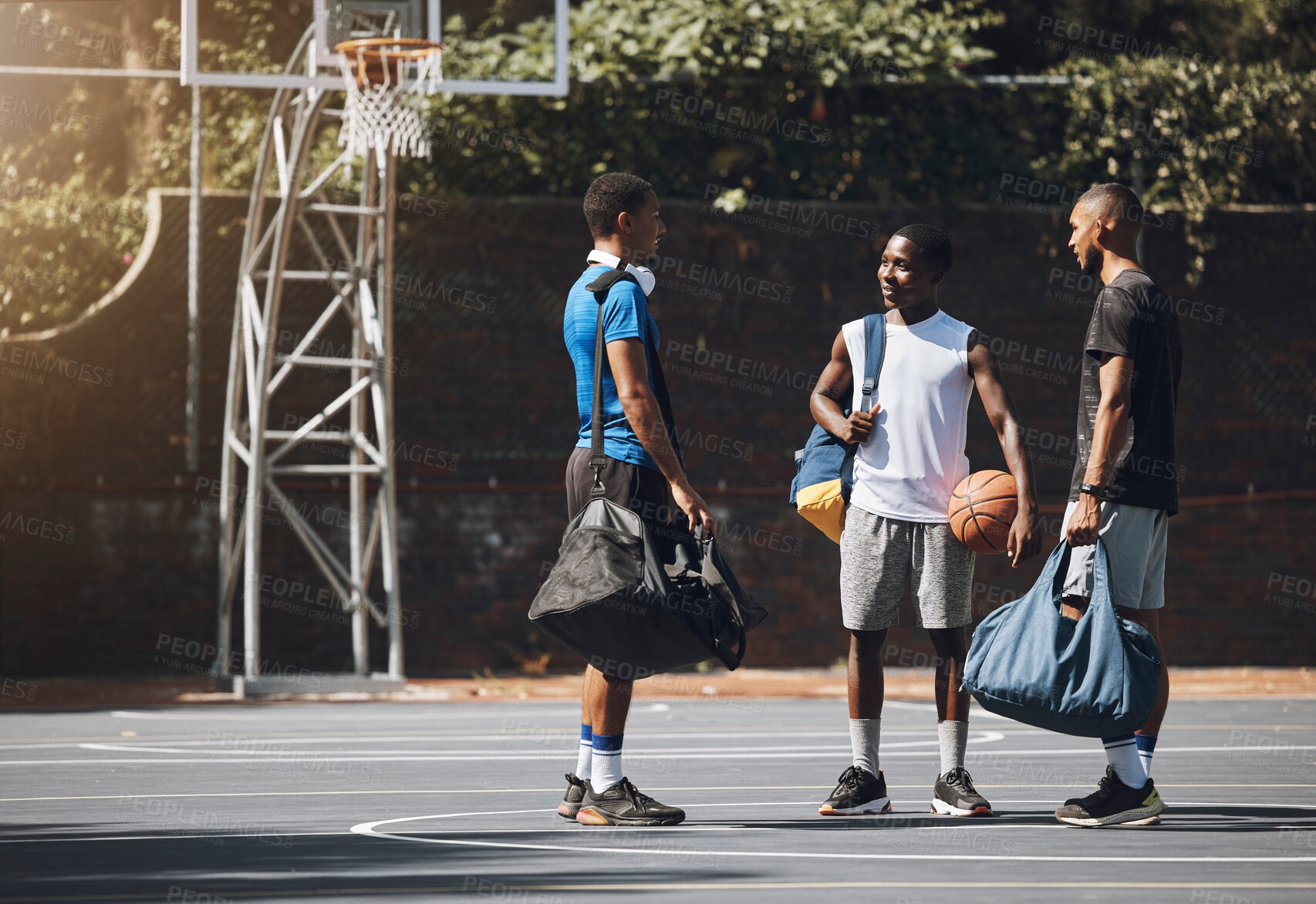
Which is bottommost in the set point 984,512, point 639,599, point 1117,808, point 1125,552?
point 1117,808

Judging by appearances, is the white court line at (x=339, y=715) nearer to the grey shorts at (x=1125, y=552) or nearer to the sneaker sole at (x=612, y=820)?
the sneaker sole at (x=612, y=820)

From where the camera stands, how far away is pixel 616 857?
5.79 m

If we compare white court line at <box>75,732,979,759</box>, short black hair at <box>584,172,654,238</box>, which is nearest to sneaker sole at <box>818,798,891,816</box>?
short black hair at <box>584,172,654,238</box>

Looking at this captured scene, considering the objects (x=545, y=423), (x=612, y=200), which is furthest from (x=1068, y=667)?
(x=545, y=423)

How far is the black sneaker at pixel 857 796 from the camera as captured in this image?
6781mm

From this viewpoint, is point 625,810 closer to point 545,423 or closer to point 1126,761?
point 1126,761

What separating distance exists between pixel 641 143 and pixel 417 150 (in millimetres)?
4207

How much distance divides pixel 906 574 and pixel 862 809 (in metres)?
0.90

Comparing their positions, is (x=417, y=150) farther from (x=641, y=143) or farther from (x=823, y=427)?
(x=823, y=427)

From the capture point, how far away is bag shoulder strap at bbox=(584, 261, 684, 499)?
21.9 feet

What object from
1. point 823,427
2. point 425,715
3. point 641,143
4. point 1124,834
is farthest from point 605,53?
point 1124,834

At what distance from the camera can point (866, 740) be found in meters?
6.80

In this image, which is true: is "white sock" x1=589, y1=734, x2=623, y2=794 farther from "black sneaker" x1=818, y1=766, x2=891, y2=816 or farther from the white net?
the white net

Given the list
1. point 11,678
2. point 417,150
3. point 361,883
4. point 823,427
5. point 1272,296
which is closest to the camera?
point 361,883
